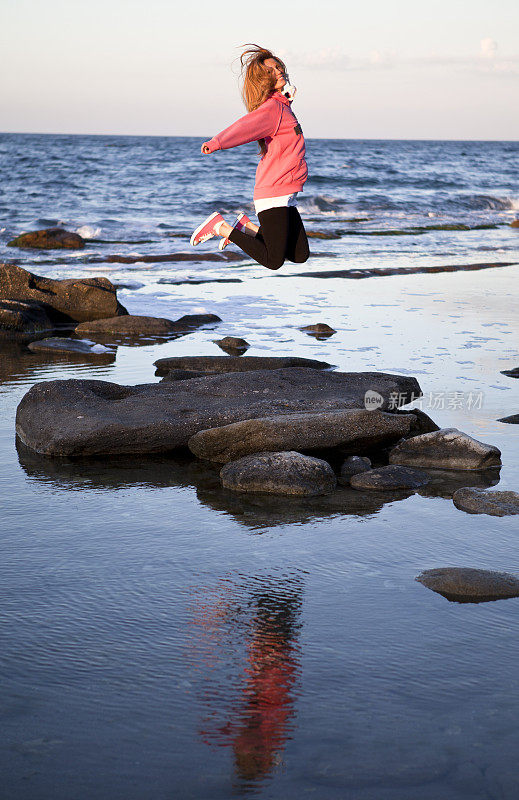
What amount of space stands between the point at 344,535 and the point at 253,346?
593 cm

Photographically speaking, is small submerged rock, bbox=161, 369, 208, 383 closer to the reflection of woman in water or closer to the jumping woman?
the jumping woman

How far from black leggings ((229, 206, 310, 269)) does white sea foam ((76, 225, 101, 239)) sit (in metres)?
19.2

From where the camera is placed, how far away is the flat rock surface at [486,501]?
212 inches

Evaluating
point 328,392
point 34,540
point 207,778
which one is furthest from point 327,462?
point 207,778

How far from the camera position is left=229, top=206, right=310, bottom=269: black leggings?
267 inches

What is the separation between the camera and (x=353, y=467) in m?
6.25

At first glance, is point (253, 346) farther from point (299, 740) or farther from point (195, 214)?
point (195, 214)

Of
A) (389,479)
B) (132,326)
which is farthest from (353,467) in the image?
(132,326)

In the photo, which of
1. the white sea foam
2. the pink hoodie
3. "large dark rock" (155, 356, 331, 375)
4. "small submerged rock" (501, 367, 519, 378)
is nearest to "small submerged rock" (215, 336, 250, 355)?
"large dark rock" (155, 356, 331, 375)

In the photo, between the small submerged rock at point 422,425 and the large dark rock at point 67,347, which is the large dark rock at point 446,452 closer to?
the small submerged rock at point 422,425

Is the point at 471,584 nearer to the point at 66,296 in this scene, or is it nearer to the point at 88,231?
the point at 66,296

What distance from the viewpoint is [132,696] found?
3.29 m

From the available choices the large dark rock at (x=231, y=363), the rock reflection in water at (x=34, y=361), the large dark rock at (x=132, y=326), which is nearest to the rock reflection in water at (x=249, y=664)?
the large dark rock at (x=231, y=363)

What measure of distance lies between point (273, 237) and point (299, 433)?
58.2 inches
